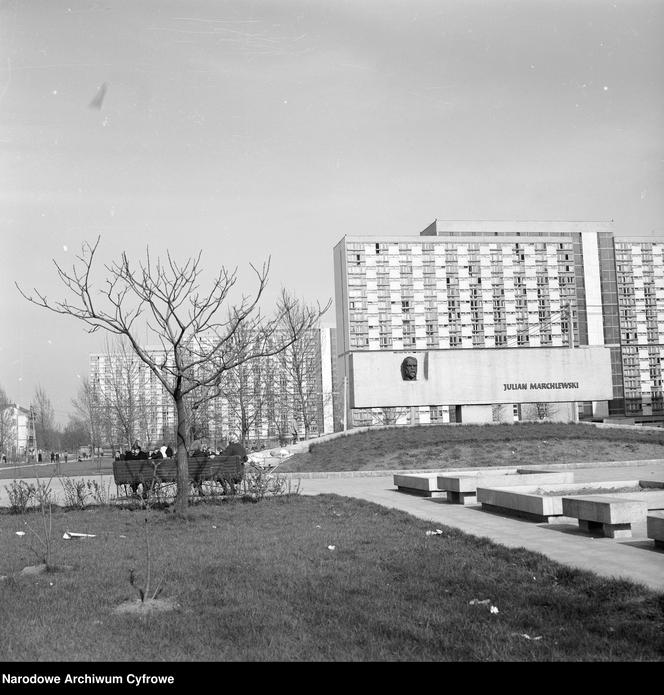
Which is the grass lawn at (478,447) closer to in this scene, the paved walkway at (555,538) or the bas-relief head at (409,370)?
the bas-relief head at (409,370)

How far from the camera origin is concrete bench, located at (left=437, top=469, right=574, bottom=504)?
1435 centimetres

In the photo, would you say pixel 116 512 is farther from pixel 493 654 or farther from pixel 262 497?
pixel 493 654

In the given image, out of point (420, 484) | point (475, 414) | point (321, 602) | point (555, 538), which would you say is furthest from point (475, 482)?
point (475, 414)

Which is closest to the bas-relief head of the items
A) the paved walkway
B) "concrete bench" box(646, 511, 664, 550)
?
the paved walkway

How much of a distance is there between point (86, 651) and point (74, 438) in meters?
90.6

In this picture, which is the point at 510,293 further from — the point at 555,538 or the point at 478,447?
the point at 555,538

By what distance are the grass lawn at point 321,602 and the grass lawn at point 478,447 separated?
16.3 metres

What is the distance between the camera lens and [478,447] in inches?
1098

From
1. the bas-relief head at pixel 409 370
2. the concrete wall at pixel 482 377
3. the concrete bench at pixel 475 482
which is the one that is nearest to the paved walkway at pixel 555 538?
the concrete bench at pixel 475 482

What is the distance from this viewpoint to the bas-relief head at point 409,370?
3497 cm

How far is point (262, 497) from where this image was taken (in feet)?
46.9

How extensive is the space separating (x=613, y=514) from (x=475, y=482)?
214 inches

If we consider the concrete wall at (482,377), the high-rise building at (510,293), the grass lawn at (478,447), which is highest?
the high-rise building at (510,293)

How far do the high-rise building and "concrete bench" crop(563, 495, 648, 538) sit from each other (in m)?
86.9
